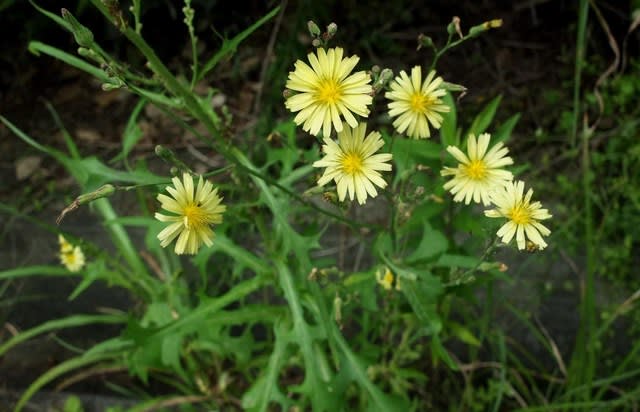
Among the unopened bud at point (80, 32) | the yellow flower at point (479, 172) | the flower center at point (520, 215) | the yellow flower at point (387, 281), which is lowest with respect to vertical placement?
the flower center at point (520, 215)

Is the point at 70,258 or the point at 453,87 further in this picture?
the point at 70,258

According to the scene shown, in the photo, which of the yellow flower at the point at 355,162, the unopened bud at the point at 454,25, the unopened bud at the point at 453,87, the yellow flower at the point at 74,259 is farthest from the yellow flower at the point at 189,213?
the yellow flower at the point at 74,259

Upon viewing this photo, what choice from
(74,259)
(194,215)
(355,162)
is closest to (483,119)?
(355,162)

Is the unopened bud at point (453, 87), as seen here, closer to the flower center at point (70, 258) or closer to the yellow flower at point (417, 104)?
the yellow flower at point (417, 104)

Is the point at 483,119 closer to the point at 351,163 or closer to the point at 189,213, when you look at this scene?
the point at 351,163

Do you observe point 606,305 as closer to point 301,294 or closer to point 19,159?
point 301,294

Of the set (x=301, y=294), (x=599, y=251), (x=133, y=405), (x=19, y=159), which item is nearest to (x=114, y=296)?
(x=133, y=405)

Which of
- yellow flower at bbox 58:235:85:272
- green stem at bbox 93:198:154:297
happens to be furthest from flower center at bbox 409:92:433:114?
yellow flower at bbox 58:235:85:272
